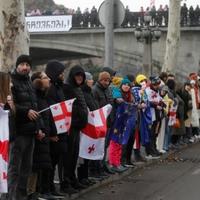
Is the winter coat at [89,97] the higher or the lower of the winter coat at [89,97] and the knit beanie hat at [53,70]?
the lower

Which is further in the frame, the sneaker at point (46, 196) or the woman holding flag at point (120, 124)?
the woman holding flag at point (120, 124)

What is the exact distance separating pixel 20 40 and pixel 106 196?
8.51 feet

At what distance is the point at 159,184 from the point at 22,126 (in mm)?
3494

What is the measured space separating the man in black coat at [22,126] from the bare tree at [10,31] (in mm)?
1307

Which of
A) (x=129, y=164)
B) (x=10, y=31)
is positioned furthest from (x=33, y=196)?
(x=129, y=164)

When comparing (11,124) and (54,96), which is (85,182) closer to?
(54,96)

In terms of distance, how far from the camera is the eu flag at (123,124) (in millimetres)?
11562

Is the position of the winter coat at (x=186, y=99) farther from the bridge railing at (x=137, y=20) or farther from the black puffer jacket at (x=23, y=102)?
the bridge railing at (x=137, y=20)

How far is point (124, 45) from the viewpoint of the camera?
4459cm

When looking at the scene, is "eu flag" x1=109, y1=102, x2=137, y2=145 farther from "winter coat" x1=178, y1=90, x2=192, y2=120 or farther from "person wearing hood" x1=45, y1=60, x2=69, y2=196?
"winter coat" x1=178, y1=90, x2=192, y2=120

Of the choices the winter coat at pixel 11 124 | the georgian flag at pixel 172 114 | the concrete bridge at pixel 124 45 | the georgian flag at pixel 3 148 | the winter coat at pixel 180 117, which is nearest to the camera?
the georgian flag at pixel 3 148

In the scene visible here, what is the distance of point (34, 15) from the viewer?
160ft

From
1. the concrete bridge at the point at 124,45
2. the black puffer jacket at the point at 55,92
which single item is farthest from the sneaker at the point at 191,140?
the concrete bridge at the point at 124,45

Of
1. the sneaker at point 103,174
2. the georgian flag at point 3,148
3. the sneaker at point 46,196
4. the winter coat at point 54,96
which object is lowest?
the sneaker at point 103,174
